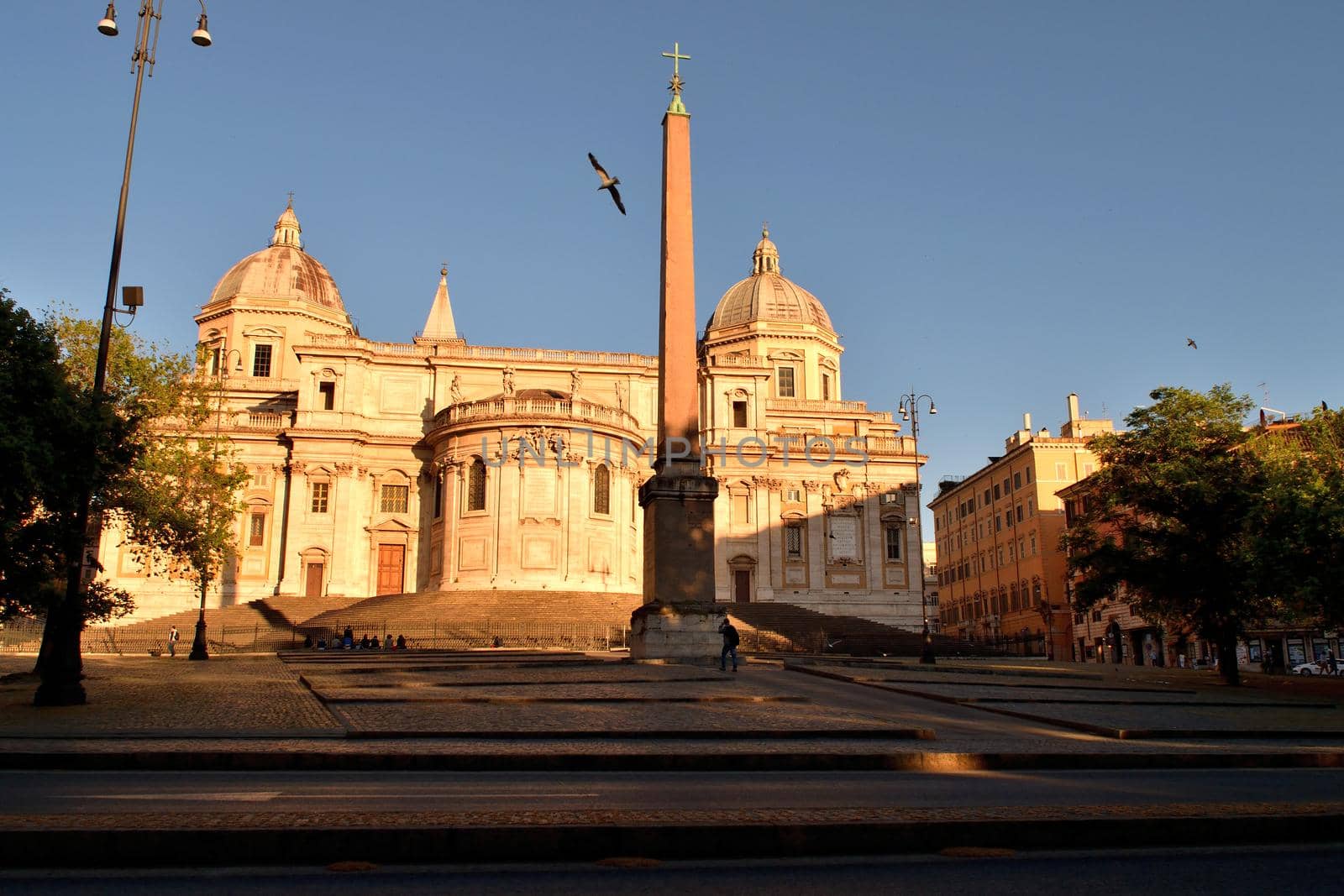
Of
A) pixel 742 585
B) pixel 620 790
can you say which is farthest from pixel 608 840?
pixel 742 585

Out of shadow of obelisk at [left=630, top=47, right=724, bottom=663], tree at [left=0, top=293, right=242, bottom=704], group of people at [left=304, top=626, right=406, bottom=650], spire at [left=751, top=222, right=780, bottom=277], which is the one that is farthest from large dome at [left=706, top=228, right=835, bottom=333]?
tree at [left=0, top=293, right=242, bottom=704]

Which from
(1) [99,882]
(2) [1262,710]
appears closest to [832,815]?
(1) [99,882]

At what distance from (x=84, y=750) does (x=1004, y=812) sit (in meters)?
10.0

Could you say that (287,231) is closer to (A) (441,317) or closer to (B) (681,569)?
(A) (441,317)

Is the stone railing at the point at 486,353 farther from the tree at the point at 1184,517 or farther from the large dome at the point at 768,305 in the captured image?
the tree at the point at 1184,517

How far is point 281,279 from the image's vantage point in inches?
2761

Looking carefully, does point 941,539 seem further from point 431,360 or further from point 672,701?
point 672,701

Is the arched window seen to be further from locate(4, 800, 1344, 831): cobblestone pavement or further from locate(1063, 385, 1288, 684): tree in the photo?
locate(4, 800, 1344, 831): cobblestone pavement

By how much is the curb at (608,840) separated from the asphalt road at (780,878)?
160mm

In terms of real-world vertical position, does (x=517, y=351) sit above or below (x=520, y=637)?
above

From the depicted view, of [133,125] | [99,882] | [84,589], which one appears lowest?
[99,882]

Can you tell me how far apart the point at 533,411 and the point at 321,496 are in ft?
43.3

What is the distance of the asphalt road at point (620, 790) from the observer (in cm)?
880

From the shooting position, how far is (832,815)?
765 cm
